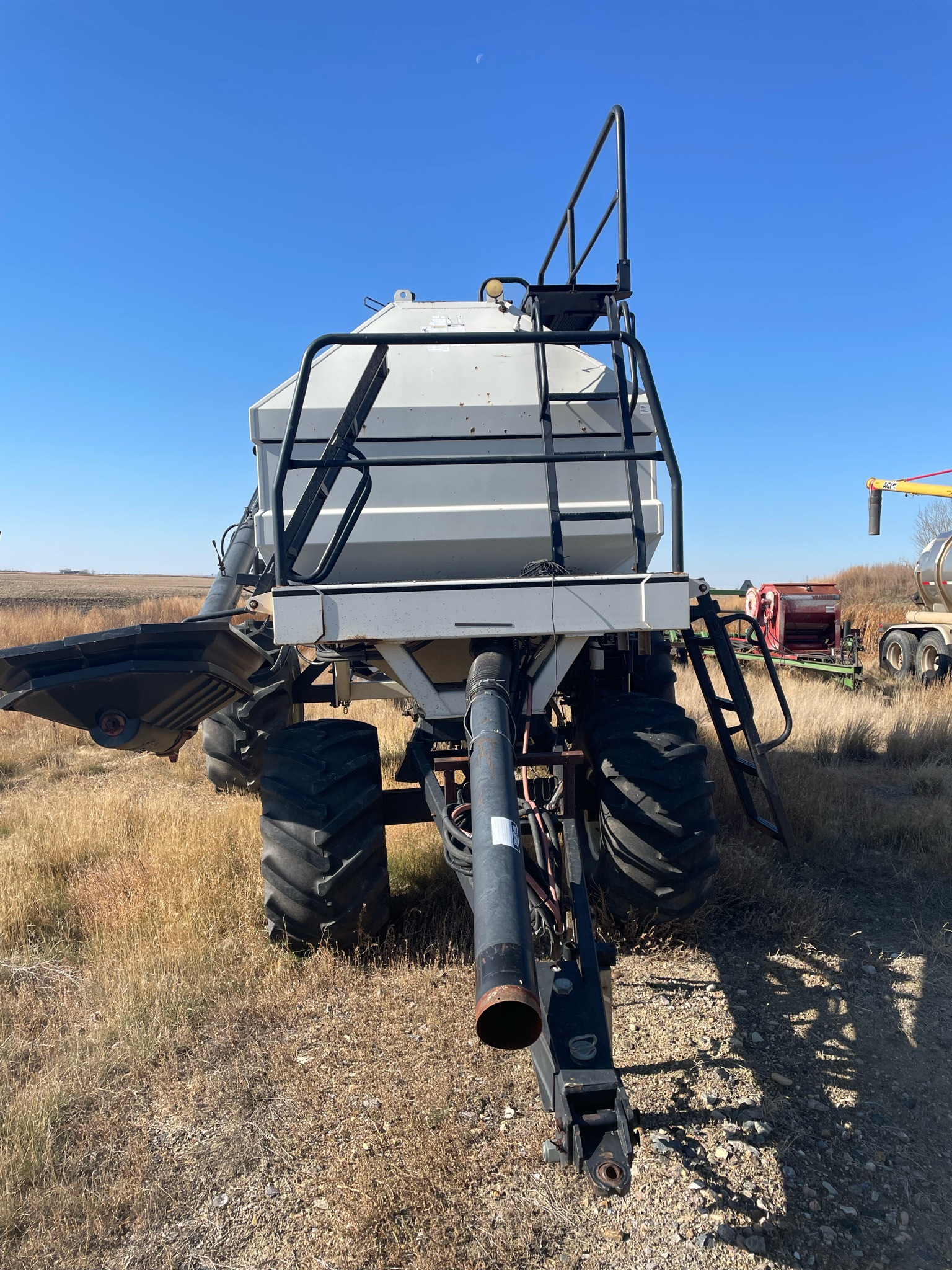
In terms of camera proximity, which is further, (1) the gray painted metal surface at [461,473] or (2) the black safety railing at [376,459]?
(1) the gray painted metal surface at [461,473]

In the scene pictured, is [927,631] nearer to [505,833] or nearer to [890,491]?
[890,491]

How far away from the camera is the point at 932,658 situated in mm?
13102

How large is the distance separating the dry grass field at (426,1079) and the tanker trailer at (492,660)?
40 cm

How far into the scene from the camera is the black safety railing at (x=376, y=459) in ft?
10.7

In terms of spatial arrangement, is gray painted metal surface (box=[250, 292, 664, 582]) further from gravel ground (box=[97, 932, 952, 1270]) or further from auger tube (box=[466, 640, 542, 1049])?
gravel ground (box=[97, 932, 952, 1270])

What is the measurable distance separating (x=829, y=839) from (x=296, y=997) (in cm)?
359

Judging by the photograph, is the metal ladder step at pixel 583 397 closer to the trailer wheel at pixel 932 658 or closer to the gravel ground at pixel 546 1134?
the gravel ground at pixel 546 1134

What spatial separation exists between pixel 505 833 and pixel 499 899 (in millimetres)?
215

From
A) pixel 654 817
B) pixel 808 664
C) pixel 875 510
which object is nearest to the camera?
pixel 654 817

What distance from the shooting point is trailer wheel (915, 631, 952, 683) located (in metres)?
12.6

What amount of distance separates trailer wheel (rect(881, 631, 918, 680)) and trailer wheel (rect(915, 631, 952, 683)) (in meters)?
0.12

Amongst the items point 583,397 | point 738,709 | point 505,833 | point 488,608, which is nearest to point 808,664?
point 738,709

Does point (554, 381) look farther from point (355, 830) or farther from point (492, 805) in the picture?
point (492, 805)

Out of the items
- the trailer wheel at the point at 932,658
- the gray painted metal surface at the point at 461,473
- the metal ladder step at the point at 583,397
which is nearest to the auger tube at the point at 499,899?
the gray painted metal surface at the point at 461,473
